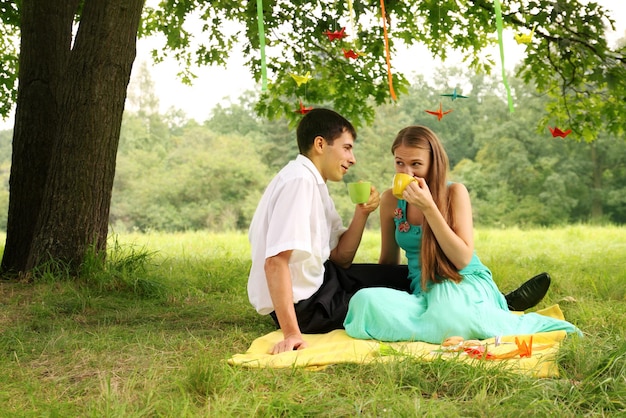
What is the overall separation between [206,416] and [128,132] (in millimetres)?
30935

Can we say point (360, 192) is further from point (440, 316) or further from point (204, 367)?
point (204, 367)

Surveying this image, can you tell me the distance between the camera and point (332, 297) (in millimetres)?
3596

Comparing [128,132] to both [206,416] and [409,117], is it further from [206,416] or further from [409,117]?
[206,416]

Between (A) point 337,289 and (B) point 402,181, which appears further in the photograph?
(A) point 337,289

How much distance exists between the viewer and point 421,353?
9.46 feet

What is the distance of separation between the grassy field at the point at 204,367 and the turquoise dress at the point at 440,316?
39cm

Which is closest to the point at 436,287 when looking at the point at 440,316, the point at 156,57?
the point at 440,316

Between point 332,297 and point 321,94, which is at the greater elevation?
point 321,94

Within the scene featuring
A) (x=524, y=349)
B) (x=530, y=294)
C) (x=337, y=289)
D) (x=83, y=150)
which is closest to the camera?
Answer: (x=524, y=349)

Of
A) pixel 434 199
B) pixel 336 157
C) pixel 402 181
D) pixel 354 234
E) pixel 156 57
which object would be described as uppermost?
pixel 156 57

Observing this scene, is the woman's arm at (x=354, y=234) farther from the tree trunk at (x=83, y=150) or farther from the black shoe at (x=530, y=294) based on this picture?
the tree trunk at (x=83, y=150)

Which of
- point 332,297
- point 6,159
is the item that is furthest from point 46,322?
point 6,159

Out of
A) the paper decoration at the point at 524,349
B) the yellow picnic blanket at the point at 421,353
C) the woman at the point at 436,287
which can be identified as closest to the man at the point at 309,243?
the yellow picnic blanket at the point at 421,353

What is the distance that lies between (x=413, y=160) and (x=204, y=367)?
154cm
